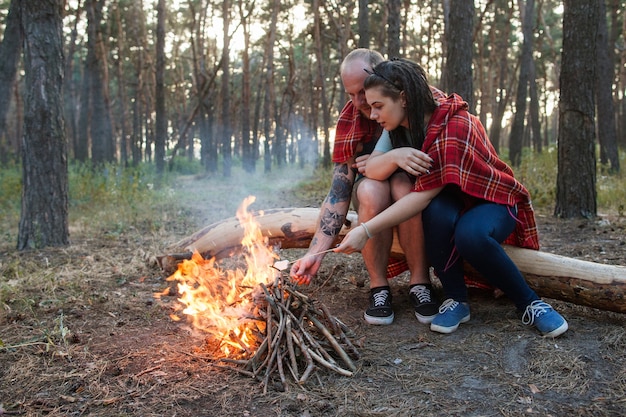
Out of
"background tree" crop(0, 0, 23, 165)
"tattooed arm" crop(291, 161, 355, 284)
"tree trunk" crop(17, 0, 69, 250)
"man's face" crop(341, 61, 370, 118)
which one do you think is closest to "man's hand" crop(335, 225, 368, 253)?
"tattooed arm" crop(291, 161, 355, 284)

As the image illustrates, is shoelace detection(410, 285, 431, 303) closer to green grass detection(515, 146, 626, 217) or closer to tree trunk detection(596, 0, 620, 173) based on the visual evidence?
green grass detection(515, 146, 626, 217)

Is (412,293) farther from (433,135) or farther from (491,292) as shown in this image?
(433,135)

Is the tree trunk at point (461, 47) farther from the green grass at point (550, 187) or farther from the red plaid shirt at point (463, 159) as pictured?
the red plaid shirt at point (463, 159)

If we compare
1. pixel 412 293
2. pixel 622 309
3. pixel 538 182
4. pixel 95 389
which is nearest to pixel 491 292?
pixel 412 293

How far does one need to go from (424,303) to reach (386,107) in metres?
1.22

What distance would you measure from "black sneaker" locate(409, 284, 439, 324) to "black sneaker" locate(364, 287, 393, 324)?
6.5 inches

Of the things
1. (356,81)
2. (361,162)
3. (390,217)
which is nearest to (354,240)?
(390,217)

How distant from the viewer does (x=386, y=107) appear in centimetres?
274

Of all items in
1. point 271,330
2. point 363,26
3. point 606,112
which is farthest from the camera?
point 606,112

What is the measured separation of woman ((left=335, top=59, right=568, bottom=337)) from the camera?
2689 millimetres

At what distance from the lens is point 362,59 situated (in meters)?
2.96

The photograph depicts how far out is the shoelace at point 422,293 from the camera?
3.09 m

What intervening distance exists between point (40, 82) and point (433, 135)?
427 cm

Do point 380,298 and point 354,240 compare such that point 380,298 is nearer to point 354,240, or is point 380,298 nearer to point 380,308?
point 380,308
